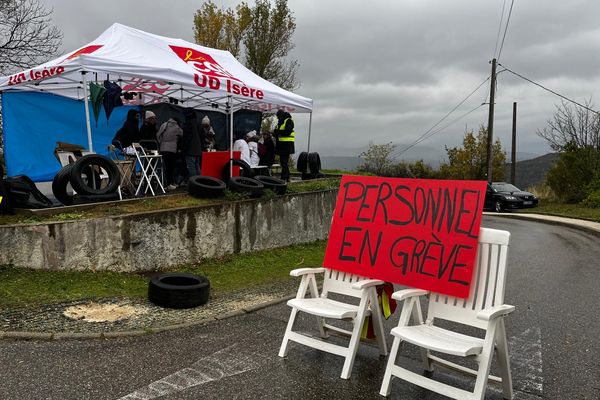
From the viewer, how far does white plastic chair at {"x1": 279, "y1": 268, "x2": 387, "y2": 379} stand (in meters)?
4.25

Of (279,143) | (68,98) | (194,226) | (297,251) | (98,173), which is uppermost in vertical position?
(68,98)

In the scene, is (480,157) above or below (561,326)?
above

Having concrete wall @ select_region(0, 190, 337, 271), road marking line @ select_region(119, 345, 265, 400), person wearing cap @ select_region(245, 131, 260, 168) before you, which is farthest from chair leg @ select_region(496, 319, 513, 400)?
person wearing cap @ select_region(245, 131, 260, 168)

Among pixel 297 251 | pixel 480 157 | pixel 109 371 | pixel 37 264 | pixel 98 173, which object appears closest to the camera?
pixel 109 371

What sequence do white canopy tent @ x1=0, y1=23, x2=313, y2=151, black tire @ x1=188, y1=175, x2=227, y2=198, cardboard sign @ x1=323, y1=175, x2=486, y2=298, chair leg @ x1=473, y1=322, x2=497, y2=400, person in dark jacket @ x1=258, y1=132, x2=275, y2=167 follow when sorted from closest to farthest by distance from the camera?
1. chair leg @ x1=473, y1=322, x2=497, y2=400
2. cardboard sign @ x1=323, y1=175, x2=486, y2=298
3. black tire @ x1=188, y1=175, x2=227, y2=198
4. white canopy tent @ x1=0, y1=23, x2=313, y2=151
5. person in dark jacket @ x1=258, y1=132, x2=275, y2=167

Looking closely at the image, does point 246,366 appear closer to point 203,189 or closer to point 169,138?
point 203,189

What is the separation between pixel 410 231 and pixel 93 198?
5.85 m

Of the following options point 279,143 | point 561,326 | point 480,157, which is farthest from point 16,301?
point 480,157

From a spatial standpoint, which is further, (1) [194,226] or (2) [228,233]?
(2) [228,233]

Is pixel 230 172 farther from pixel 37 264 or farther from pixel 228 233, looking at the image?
pixel 37 264

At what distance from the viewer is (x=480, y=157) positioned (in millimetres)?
45094

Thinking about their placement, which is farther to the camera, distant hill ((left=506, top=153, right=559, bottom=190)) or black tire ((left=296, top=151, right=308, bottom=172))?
distant hill ((left=506, top=153, right=559, bottom=190))

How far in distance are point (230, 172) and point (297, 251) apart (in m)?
2.34

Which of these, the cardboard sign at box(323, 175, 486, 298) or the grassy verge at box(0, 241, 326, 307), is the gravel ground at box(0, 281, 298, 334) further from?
the cardboard sign at box(323, 175, 486, 298)
